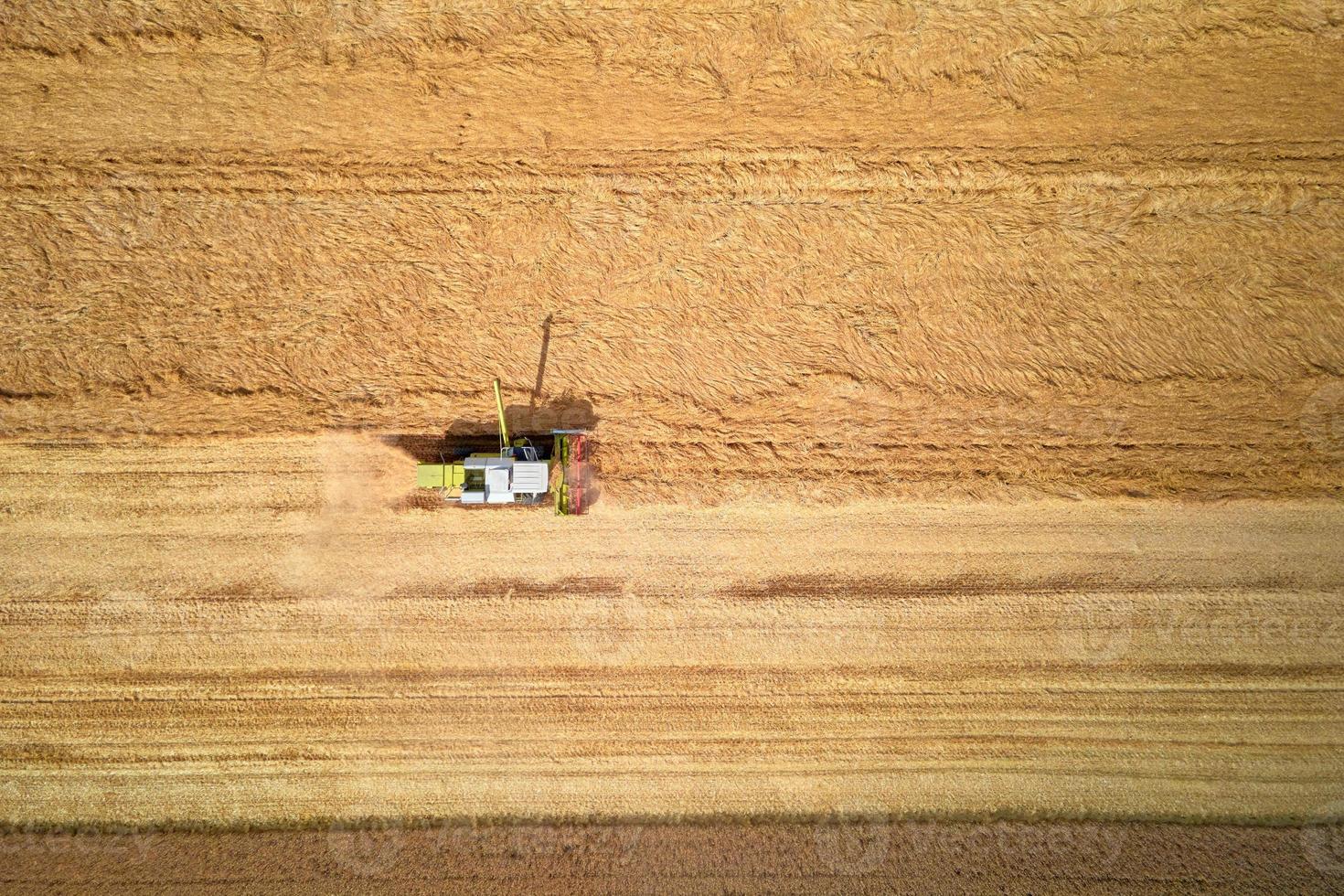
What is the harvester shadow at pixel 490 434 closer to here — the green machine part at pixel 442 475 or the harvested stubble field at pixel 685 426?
the harvested stubble field at pixel 685 426

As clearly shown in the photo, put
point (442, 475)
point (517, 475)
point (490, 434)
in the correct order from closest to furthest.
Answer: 1. point (517, 475)
2. point (442, 475)
3. point (490, 434)

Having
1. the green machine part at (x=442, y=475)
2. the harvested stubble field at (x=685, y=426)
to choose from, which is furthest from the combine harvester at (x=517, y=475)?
the harvested stubble field at (x=685, y=426)

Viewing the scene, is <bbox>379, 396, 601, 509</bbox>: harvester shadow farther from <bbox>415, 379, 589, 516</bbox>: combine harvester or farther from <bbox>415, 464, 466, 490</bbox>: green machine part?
<bbox>415, 464, 466, 490</bbox>: green machine part

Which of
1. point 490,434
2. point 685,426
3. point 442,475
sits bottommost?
point 442,475

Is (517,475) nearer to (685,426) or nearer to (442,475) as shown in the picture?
(442,475)

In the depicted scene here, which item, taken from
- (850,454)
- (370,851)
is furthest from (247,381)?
(850,454)

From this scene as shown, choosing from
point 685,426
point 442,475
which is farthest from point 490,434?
point 685,426
